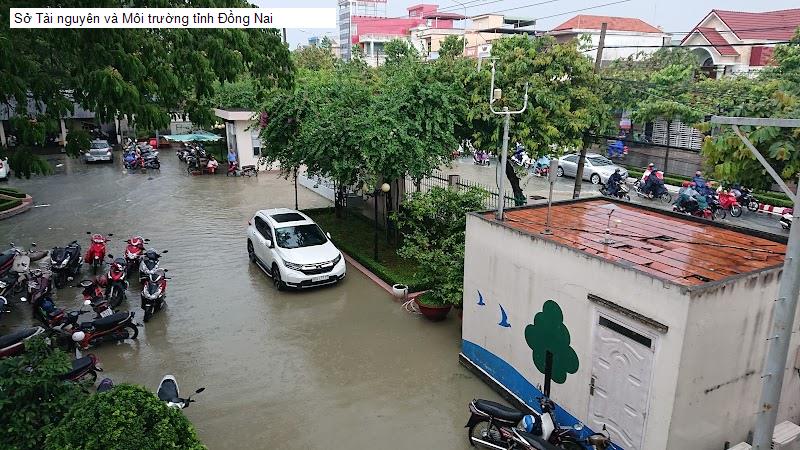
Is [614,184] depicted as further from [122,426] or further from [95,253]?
[122,426]

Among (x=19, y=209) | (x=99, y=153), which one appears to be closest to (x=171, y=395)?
(x=19, y=209)

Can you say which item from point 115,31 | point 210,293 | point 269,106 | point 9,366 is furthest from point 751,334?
point 269,106

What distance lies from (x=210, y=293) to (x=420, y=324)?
4.86m

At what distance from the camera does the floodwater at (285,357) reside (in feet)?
24.2

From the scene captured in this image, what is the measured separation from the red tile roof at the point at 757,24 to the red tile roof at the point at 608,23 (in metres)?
22.7

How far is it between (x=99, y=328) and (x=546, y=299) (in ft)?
24.7

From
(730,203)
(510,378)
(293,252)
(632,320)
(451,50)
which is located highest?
(451,50)

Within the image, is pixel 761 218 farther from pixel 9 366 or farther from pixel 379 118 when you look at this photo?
pixel 9 366

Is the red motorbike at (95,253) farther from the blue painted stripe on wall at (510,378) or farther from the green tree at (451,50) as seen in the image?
the green tree at (451,50)

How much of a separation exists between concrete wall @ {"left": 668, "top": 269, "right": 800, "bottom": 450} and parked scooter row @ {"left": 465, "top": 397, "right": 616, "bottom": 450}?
96 cm

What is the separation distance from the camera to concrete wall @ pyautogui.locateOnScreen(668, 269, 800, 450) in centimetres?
556

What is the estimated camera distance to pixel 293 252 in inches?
483

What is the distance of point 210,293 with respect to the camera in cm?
1205

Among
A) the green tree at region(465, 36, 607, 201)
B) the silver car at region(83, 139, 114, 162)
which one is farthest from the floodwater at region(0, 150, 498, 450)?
the silver car at region(83, 139, 114, 162)
